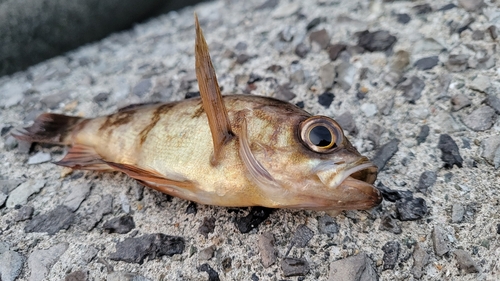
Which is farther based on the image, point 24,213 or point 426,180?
point 24,213

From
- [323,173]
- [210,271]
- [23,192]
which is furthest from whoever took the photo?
[23,192]

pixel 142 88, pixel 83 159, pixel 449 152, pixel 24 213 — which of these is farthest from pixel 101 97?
pixel 449 152

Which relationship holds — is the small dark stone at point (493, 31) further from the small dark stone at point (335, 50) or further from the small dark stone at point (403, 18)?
the small dark stone at point (335, 50)

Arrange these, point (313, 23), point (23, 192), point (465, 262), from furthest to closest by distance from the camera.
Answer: point (313, 23) < point (23, 192) < point (465, 262)

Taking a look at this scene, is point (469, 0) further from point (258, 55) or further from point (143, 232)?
point (143, 232)

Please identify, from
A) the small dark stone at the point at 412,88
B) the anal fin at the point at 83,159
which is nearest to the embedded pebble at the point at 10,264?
the anal fin at the point at 83,159

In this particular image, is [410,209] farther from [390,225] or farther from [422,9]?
[422,9]
